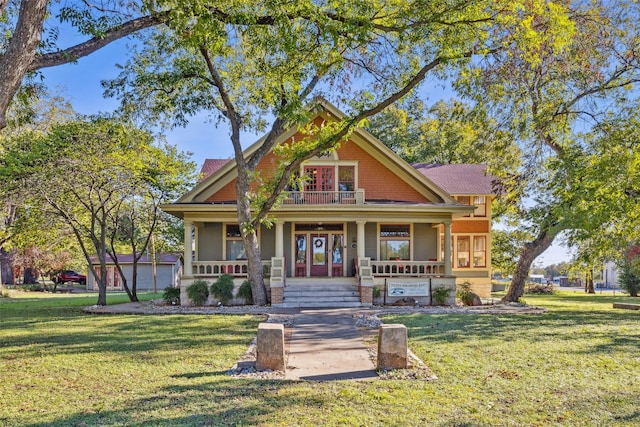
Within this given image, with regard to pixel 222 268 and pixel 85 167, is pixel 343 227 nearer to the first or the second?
pixel 222 268

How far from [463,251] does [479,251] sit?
34.3 inches

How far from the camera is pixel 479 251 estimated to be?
25375 mm

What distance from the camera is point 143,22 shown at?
8.99 metres

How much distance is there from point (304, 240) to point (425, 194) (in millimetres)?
5689

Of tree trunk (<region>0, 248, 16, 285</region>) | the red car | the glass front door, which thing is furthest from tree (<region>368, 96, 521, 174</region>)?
the red car

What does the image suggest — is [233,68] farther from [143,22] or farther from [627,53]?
[627,53]

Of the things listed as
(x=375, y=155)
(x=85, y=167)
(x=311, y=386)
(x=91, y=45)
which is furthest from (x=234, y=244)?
(x=311, y=386)

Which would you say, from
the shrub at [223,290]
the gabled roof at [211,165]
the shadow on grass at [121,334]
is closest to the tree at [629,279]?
the gabled roof at [211,165]

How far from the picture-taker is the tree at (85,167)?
658 inches

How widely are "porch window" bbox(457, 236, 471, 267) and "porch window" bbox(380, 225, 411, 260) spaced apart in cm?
558

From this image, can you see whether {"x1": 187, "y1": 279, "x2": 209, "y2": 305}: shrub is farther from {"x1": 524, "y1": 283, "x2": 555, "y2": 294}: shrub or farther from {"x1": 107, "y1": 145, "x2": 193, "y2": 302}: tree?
{"x1": 524, "y1": 283, "x2": 555, "y2": 294}: shrub

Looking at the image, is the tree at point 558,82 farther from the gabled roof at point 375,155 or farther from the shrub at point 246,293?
the shrub at point 246,293

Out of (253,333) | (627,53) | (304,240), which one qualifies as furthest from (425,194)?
(253,333)

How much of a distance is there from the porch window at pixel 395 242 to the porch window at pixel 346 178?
231cm
